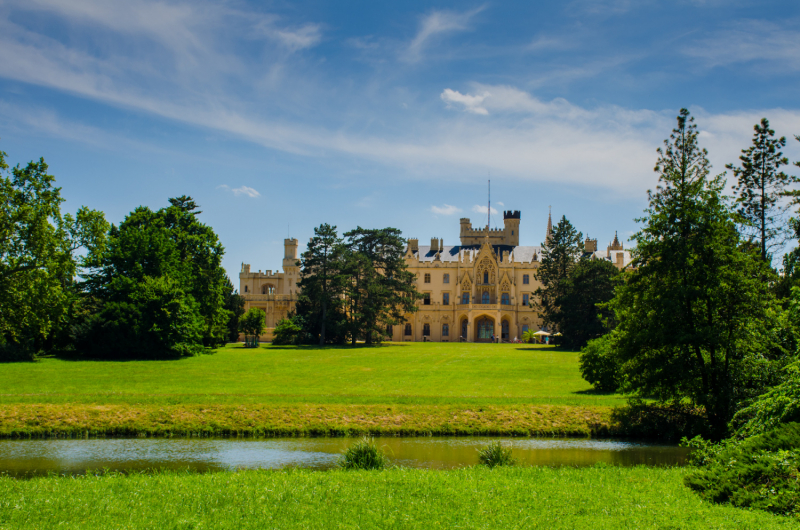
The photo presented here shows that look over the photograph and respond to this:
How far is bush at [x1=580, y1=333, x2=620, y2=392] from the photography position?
90.2 feet

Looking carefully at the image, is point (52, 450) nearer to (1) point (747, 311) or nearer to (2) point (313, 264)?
(1) point (747, 311)

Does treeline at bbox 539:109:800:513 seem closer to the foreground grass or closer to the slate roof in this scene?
the foreground grass

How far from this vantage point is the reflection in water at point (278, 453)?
614 inches

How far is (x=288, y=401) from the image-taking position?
23.4m

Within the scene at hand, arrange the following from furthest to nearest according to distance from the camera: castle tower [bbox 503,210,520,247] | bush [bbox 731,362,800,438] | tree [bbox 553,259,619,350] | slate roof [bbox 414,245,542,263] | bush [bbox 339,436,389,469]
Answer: castle tower [bbox 503,210,520,247]
slate roof [bbox 414,245,542,263]
tree [bbox 553,259,619,350]
bush [bbox 339,436,389,469]
bush [bbox 731,362,800,438]

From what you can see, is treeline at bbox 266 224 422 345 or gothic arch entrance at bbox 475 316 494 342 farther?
gothic arch entrance at bbox 475 316 494 342

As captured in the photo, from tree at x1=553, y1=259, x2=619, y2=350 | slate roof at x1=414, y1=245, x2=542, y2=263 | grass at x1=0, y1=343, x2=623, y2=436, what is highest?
slate roof at x1=414, y1=245, x2=542, y2=263

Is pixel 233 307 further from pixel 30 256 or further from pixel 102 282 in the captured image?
pixel 30 256

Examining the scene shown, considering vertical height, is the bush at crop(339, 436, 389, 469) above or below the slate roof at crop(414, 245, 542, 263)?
below

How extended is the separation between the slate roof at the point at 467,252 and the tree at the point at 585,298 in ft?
111

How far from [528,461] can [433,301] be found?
69.8m

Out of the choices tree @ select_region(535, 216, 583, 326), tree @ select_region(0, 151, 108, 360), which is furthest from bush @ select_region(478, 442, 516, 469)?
tree @ select_region(535, 216, 583, 326)

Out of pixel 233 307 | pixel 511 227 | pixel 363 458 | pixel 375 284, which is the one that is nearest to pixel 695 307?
pixel 363 458

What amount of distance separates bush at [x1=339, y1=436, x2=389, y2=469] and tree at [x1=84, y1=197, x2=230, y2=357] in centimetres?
3129
